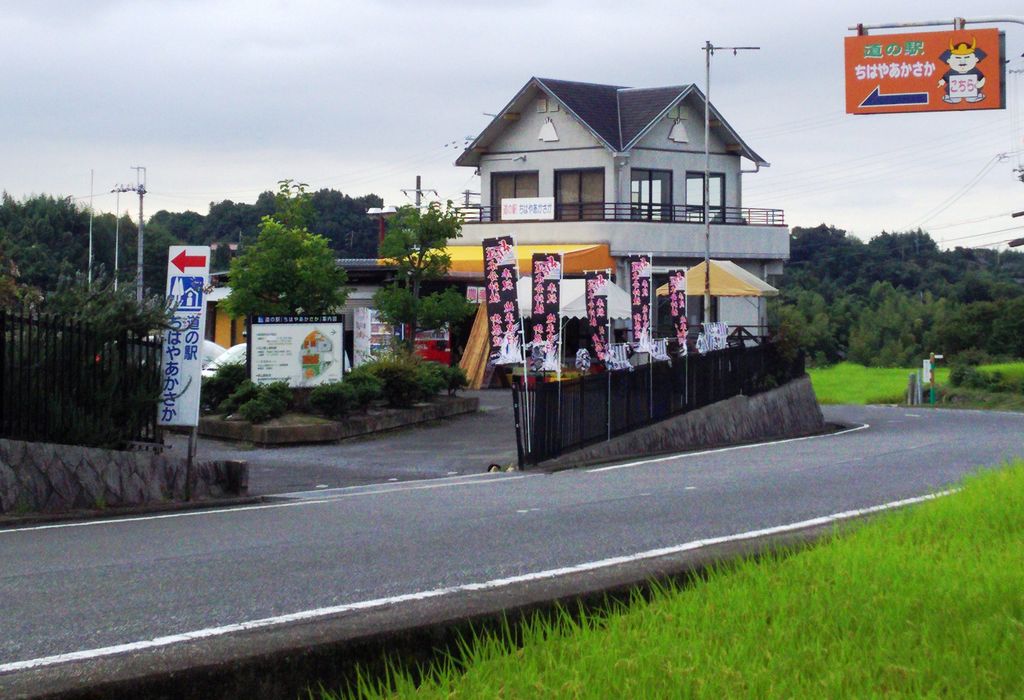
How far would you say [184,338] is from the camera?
14.6 m

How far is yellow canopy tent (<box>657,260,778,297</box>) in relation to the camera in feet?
113

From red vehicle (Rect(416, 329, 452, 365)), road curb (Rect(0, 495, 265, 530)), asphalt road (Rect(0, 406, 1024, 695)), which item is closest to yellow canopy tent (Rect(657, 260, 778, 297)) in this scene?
red vehicle (Rect(416, 329, 452, 365))

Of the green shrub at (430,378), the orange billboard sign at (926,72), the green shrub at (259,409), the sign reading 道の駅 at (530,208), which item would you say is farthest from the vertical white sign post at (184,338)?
the sign reading 道の駅 at (530,208)

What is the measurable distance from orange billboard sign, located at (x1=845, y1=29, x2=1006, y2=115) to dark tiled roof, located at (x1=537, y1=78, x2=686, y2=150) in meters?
15.8

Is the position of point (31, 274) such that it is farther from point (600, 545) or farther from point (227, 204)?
point (600, 545)

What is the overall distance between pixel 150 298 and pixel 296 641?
1106 cm

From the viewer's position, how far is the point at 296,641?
430 cm

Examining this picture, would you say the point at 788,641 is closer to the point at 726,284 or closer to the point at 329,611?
the point at 329,611

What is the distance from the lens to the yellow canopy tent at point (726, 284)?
113 feet

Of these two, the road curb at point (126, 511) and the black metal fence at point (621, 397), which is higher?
the black metal fence at point (621, 397)

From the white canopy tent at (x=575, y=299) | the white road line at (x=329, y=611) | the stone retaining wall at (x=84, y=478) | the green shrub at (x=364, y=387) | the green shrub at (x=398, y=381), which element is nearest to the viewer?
the white road line at (x=329, y=611)

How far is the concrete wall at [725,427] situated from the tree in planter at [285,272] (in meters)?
7.81

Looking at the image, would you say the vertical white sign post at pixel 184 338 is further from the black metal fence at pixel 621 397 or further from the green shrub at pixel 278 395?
the green shrub at pixel 278 395

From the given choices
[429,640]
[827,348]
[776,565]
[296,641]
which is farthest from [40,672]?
[827,348]
